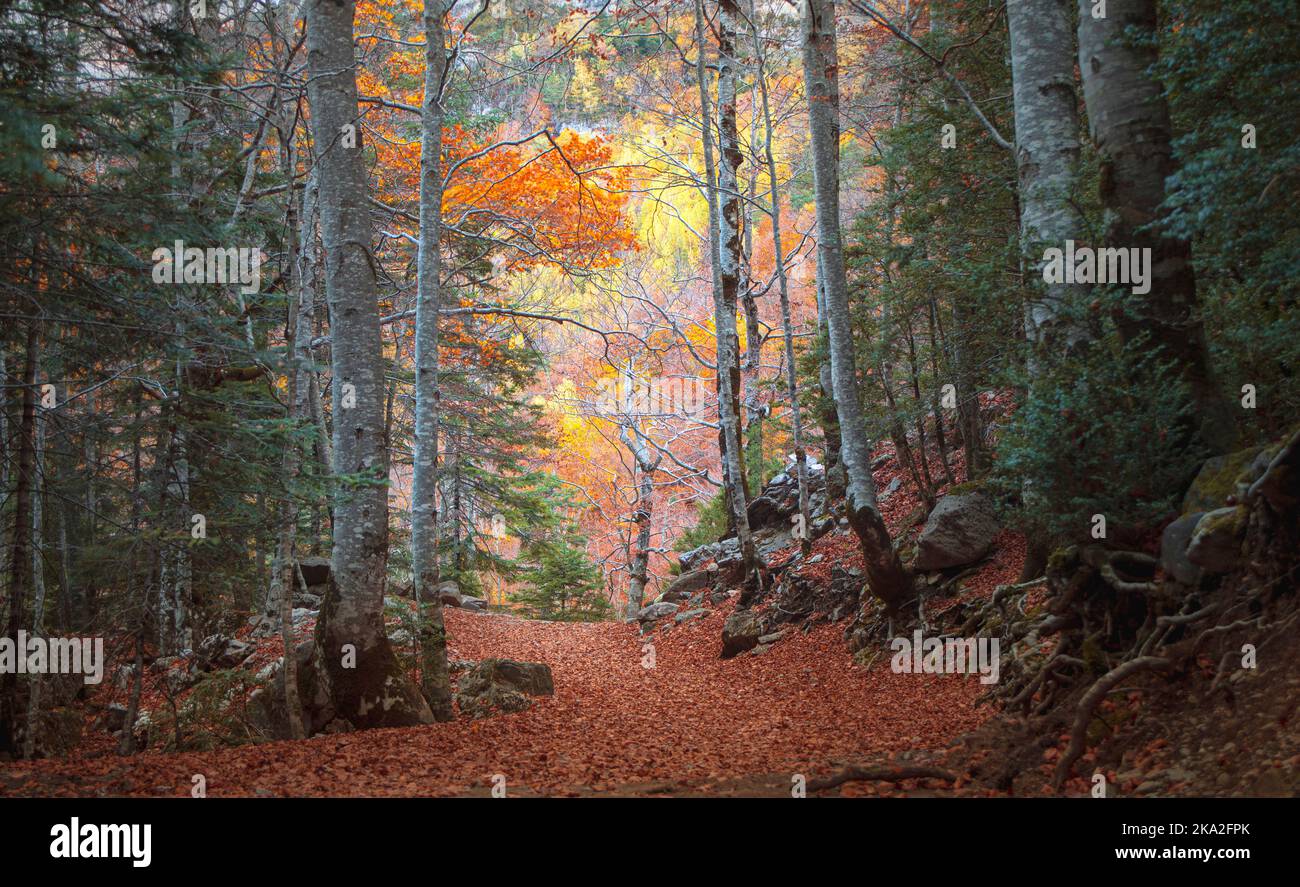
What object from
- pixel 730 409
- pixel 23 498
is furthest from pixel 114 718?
pixel 730 409

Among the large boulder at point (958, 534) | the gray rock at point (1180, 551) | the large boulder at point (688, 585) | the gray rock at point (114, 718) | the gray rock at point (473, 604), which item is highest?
the gray rock at point (1180, 551)

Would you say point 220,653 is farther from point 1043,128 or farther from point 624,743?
point 1043,128

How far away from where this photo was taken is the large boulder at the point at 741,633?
11945mm

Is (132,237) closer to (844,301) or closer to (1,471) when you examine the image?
(1,471)

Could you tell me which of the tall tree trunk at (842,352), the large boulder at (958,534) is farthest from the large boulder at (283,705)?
the large boulder at (958,534)

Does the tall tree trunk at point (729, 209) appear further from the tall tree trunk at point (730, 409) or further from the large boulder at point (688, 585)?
the large boulder at point (688, 585)

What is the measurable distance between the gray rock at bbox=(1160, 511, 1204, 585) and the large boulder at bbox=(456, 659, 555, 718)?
655cm

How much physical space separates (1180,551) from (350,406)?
20.9 feet

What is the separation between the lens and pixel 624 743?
714 cm

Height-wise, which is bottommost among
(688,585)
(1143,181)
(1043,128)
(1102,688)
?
(688,585)

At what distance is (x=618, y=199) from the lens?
16.7 m

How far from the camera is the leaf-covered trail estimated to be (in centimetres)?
534

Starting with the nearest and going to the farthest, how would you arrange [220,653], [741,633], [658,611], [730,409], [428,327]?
[428,327]
[220,653]
[741,633]
[730,409]
[658,611]

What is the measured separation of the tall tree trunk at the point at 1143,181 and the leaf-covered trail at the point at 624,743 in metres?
2.98
